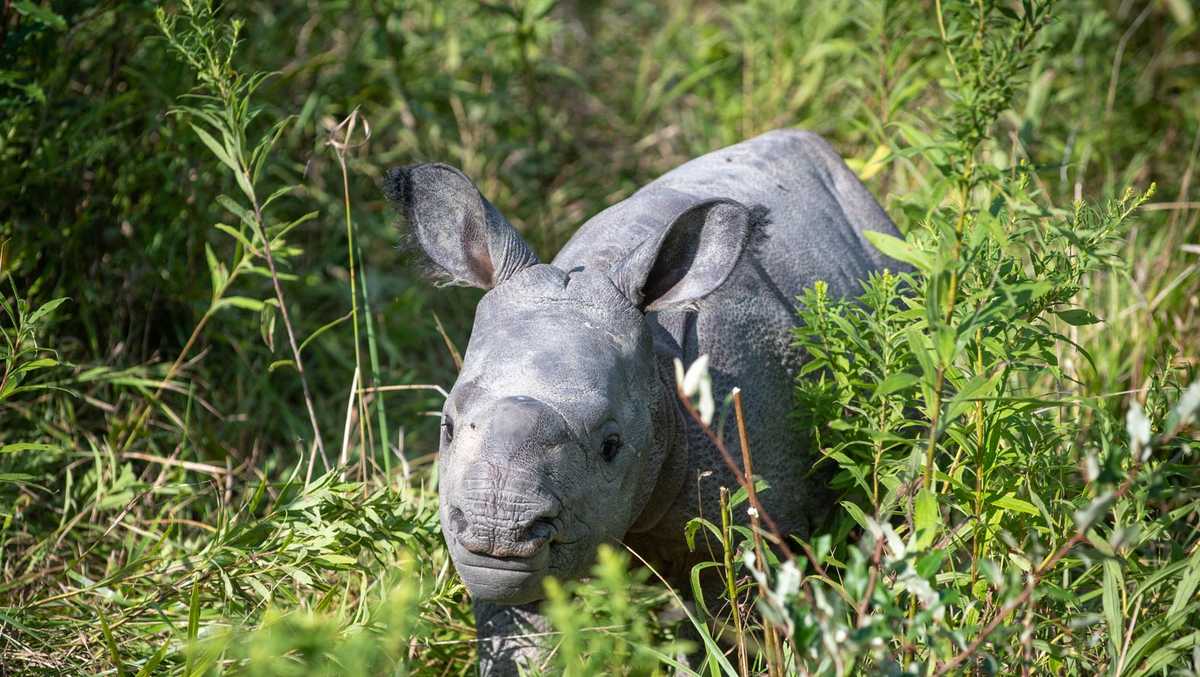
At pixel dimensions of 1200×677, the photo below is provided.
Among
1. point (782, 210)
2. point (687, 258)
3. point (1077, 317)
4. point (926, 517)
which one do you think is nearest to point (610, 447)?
point (687, 258)

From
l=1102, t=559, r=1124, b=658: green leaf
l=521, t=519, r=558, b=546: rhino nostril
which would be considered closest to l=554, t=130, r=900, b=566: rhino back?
l=521, t=519, r=558, b=546: rhino nostril

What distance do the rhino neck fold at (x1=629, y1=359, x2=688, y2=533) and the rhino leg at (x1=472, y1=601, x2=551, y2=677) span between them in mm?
396

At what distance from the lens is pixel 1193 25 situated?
271 inches

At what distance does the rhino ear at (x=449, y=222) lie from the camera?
11.8ft

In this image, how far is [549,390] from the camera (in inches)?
121

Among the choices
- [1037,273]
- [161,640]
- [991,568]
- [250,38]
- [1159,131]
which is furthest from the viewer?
[1159,131]

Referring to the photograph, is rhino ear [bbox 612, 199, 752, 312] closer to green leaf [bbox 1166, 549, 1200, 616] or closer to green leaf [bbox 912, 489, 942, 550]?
green leaf [bbox 912, 489, 942, 550]

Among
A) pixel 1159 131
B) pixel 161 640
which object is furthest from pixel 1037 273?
pixel 1159 131

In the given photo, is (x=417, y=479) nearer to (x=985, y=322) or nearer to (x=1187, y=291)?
(x=985, y=322)

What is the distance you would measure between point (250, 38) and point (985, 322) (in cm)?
419


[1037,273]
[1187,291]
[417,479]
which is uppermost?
[1037,273]

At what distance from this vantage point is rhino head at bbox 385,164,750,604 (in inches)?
116

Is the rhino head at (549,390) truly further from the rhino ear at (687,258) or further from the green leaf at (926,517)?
the green leaf at (926,517)

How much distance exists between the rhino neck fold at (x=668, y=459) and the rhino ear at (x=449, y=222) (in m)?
0.54
